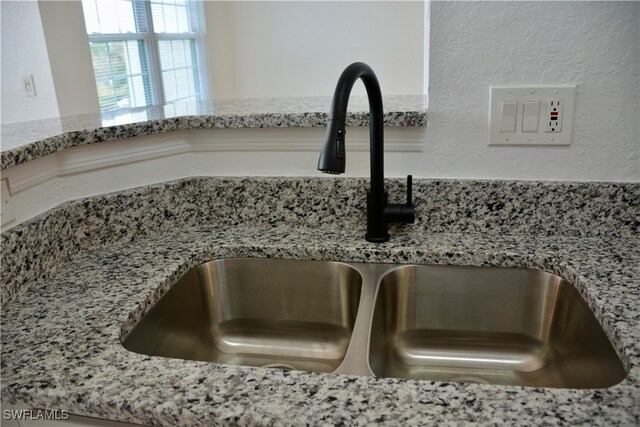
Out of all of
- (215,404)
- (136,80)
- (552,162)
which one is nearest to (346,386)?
(215,404)

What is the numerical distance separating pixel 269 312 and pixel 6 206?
0.50m

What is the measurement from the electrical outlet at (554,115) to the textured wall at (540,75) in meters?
0.03

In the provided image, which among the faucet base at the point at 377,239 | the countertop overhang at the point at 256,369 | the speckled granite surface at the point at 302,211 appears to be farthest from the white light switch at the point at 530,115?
the faucet base at the point at 377,239

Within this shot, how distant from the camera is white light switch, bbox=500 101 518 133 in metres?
0.95

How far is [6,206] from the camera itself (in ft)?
2.72

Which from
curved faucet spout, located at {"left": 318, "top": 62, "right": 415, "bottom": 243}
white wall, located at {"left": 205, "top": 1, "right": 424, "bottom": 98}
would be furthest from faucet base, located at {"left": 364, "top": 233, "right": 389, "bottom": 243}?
white wall, located at {"left": 205, "top": 1, "right": 424, "bottom": 98}

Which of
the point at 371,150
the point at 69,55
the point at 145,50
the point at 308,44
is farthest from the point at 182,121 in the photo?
the point at 308,44

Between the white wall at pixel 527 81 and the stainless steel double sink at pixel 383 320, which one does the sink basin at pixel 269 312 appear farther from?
the white wall at pixel 527 81

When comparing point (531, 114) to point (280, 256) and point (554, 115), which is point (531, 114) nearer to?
point (554, 115)

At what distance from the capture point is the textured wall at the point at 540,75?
893 millimetres

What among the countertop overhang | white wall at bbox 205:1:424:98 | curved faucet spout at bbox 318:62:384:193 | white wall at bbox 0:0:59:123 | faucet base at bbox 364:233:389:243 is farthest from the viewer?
white wall at bbox 205:1:424:98

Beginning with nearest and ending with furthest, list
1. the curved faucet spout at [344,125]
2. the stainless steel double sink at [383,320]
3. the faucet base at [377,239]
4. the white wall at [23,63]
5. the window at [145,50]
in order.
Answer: the curved faucet spout at [344,125] < the stainless steel double sink at [383,320] < the faucet base at [377,239] < the white wall at [23,63] < the window at [145,50]

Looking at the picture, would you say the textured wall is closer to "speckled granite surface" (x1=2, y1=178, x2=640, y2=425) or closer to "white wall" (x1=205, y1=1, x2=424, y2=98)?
"speckled granite surface" (x1=2, y1=178, x2=640, y2=425)

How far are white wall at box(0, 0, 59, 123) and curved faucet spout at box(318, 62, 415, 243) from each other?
2.71 metres
